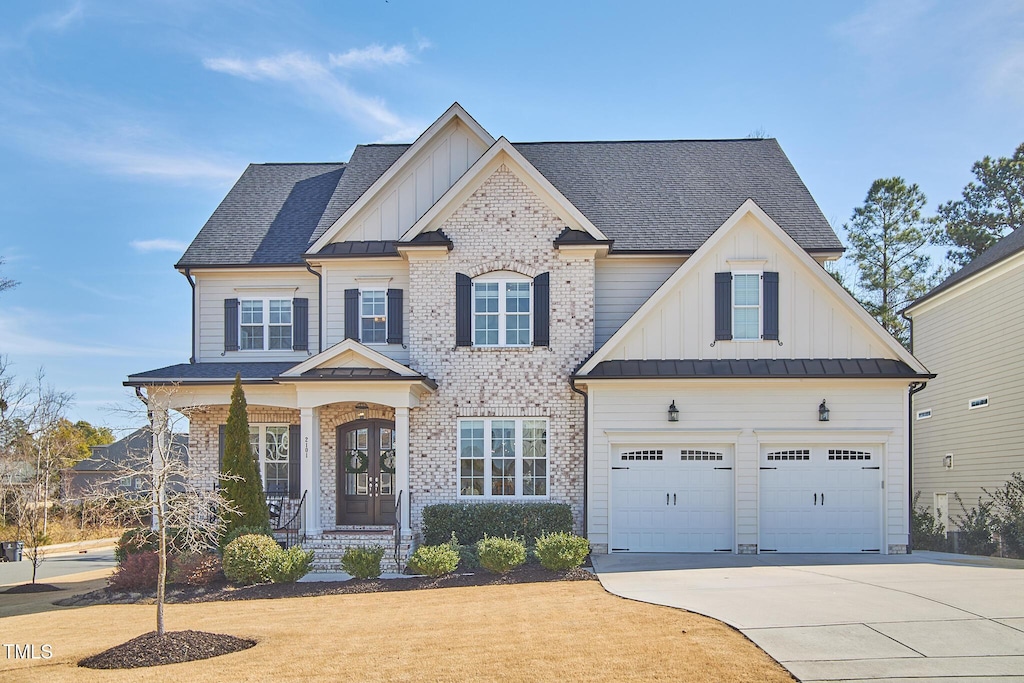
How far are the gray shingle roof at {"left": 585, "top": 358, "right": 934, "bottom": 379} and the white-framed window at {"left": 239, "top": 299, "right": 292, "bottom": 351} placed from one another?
316 inches

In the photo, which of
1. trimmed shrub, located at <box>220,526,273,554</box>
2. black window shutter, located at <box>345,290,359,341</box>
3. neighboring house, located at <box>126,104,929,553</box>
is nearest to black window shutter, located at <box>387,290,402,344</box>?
neighboring house, located at <box>126,104,929,553</box>

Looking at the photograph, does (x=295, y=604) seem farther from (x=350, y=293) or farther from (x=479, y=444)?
(x=350, y=293)

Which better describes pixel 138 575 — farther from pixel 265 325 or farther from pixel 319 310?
pixel 319 310

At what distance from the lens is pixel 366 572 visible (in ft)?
53.6

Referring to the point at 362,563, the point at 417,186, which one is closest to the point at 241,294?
the point at 417,186

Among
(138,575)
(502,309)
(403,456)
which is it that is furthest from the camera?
(502,309)

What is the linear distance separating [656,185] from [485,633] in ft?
48.6

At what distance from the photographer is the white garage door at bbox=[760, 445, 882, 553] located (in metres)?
18.5

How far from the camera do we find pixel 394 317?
2078cm

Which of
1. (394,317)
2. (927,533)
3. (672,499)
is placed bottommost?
(927,533)

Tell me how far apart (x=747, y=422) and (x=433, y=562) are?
23.4ft

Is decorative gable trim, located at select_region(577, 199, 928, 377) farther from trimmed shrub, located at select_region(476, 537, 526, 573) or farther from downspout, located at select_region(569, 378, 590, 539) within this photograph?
trimmed shrub, located at select_region(476, 537, 526, 573)

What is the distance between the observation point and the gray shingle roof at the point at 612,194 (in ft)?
70.5

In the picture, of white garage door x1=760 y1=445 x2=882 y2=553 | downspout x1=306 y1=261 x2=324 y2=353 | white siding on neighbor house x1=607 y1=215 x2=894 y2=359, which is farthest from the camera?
downspout x1=306 y1=261 x2=324 y2=353
